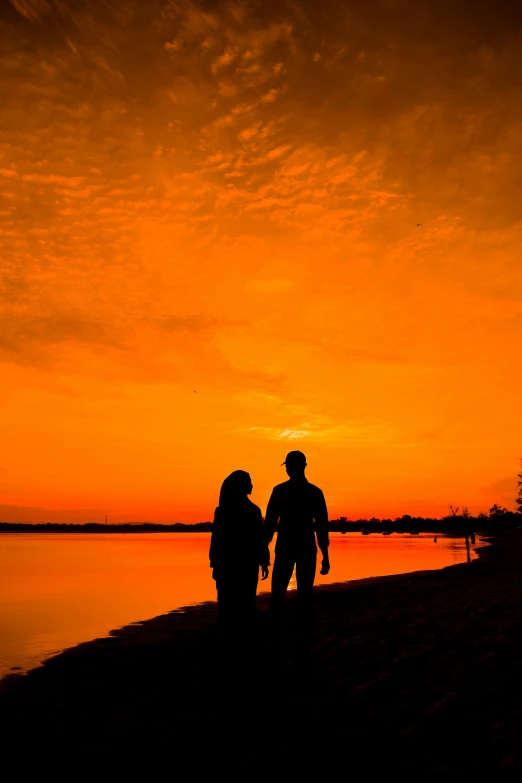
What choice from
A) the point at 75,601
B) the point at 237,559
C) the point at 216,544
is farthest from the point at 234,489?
the point at 75,601

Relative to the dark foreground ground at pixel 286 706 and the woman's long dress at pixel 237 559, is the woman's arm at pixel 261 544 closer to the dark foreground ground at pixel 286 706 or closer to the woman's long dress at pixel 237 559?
the woman's long dress at pixel 237 559

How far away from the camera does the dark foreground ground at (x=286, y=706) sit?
5.00m

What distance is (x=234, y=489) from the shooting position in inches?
303

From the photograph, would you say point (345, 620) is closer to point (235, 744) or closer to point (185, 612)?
point (185, 612)

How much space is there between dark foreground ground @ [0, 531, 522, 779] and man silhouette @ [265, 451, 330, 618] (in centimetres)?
94

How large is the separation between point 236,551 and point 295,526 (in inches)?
38.0

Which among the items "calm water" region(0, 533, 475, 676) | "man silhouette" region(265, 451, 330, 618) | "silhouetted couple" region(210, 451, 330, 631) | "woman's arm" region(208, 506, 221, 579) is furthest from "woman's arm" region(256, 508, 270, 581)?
"calm water" region(0, 533, 475, 676)

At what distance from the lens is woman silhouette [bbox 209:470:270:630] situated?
7711mm

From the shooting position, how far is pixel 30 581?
33.3 m

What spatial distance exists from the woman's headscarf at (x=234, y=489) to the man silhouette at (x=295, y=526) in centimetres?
75

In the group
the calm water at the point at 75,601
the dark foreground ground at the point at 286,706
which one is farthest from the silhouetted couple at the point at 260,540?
the calm water at the point at 75,601

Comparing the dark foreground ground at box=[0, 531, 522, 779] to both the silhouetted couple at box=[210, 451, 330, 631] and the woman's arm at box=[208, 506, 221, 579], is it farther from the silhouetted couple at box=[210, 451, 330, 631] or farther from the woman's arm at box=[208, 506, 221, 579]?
the woman's arm at box=[208, 506, 221, 579]

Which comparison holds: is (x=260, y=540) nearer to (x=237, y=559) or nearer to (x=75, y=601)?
(x=237, y=559)

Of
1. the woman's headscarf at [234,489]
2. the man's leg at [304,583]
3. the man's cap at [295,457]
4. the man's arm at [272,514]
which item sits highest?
the man's cap at [295,457]
